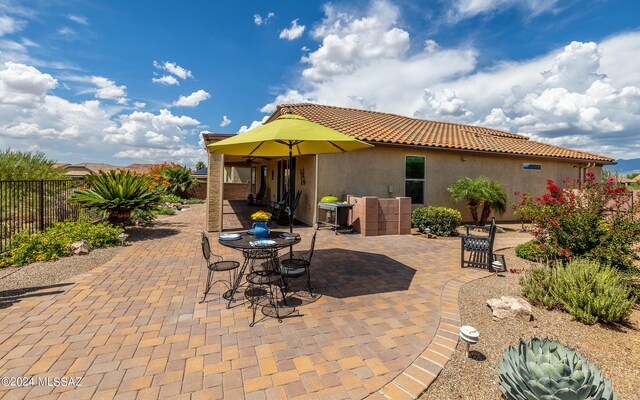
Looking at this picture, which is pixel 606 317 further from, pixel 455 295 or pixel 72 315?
pixel 72 315

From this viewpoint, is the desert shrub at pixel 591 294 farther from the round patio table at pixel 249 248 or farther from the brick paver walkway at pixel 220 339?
the round patio table at pixel 249 248

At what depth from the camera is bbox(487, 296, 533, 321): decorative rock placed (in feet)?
12.6

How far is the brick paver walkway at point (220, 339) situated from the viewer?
2508 millimetres

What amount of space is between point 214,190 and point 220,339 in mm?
7007

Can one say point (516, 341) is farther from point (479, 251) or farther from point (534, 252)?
point (534, 252)

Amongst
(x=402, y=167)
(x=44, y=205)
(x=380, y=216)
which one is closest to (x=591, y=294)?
(x=380, y=216)

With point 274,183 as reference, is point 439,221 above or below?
below

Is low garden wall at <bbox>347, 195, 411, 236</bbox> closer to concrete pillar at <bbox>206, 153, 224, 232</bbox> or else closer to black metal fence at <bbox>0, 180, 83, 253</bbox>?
concrete pillar at <bbox>206, 153, 224, 232</bbox>

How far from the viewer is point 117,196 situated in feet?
28.6

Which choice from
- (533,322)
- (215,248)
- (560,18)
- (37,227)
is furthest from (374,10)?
(37,227)

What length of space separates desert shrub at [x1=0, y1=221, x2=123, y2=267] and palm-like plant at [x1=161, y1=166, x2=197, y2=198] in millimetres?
15314

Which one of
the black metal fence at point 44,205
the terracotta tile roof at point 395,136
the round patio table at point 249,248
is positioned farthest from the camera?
the terracotta tile roof at point 395,136

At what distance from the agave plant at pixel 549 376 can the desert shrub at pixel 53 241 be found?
27.3ft
